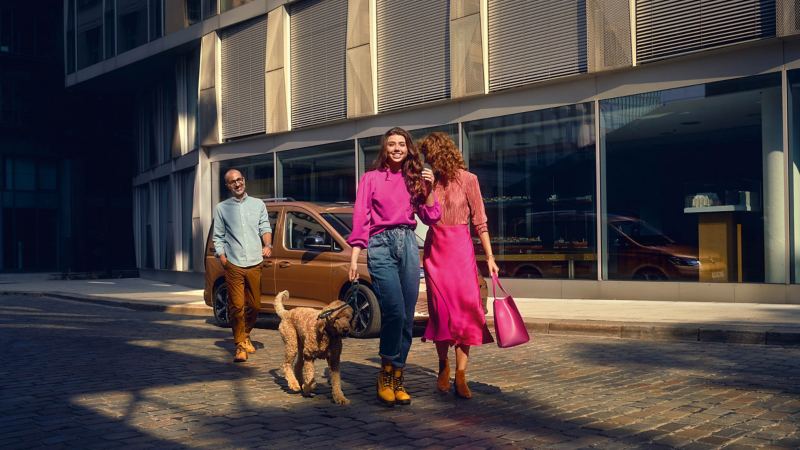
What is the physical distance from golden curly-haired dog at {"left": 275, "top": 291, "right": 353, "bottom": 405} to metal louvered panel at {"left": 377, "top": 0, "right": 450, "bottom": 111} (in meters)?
10.5

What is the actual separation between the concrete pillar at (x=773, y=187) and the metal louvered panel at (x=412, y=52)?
6279 millimetres

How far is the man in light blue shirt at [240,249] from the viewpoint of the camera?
7695mm

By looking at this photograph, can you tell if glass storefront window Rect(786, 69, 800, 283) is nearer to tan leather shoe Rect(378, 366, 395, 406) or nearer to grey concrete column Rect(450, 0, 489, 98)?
grey concrete column Rect(450, 0, 489, 98)

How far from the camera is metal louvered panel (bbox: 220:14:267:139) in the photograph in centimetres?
1973

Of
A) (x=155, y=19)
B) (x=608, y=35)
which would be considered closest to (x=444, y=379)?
(x=608, y=35)

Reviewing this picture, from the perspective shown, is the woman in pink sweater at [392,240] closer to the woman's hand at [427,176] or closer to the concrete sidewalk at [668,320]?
the woman's hand at [427,176]

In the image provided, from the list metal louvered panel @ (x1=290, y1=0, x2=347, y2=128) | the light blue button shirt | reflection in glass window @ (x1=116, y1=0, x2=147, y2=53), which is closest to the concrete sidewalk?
the light blue button shirt

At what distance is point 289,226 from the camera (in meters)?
10.3

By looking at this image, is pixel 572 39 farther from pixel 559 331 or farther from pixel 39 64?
pixel 39 64

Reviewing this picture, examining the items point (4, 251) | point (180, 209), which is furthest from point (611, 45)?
point (4, 251)

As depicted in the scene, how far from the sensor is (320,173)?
60.6 ft

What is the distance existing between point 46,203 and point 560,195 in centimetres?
3216

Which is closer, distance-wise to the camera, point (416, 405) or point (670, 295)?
point (416, 405)

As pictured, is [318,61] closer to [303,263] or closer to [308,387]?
[303,263]
